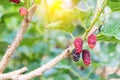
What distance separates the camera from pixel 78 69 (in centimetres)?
158

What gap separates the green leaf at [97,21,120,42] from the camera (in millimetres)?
830

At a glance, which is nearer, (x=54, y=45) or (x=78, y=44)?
(x=78, y=44)

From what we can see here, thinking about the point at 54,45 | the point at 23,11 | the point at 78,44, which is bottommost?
the point at 78,44

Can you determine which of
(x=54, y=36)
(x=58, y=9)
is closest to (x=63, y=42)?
(x=54, y=36)

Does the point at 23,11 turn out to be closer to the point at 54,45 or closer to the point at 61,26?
the point at 61,26

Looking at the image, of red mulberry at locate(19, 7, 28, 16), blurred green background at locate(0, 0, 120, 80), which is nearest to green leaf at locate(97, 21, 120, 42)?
blurred green background at locate(0, 0, 120, 80)

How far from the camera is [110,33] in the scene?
83cm

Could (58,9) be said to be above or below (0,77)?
above

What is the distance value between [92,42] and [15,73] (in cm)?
Answer: 17

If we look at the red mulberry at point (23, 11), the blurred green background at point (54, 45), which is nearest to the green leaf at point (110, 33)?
the blurred green background at point (54, 45)

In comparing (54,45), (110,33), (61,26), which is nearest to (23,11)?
(61,26)

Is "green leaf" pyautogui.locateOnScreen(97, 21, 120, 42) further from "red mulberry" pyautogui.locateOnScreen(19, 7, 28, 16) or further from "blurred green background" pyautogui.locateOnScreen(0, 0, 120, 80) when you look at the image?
"red mulberry" pyautogui.locateOnScreen(19, 7, 28, 16)

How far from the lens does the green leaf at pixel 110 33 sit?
0.83 m

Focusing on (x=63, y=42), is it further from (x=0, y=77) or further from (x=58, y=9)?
(x=0, y=77)
